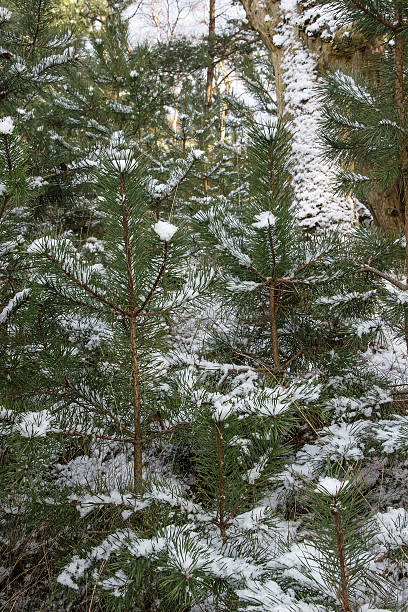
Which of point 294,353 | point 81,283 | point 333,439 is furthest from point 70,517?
point 294,353

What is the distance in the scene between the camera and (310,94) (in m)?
3.21

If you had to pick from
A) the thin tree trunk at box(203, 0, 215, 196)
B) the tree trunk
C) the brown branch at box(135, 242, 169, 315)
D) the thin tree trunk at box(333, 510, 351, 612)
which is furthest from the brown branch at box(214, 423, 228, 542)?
the thin tree trunk at box(203, 0, 215, 196)

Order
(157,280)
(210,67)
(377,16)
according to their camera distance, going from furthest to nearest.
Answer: (210,67) → (377,16) → (157,280)

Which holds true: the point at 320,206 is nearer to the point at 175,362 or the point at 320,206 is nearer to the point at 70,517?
the point at 175,362

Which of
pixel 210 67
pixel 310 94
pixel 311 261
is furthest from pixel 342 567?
pixel 210 67

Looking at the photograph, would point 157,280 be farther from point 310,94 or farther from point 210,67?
point 210,67

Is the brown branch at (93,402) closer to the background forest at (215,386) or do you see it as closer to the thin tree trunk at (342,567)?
the background forest at (215,386)

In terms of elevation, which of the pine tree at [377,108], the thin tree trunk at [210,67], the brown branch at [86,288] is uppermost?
the thin tree trunk at [210,67]

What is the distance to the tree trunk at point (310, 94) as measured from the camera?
3037 mm

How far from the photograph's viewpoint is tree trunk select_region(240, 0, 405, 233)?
120 inches

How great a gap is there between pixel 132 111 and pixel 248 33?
4.20 metres

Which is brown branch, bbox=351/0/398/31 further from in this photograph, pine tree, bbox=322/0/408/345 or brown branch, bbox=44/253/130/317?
brown branch, bbox=44/253/130/317

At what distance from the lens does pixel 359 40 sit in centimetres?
327

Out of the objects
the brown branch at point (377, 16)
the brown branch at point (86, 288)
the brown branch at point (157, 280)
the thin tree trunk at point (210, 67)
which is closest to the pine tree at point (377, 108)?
the brown branch at point (377, 16)
